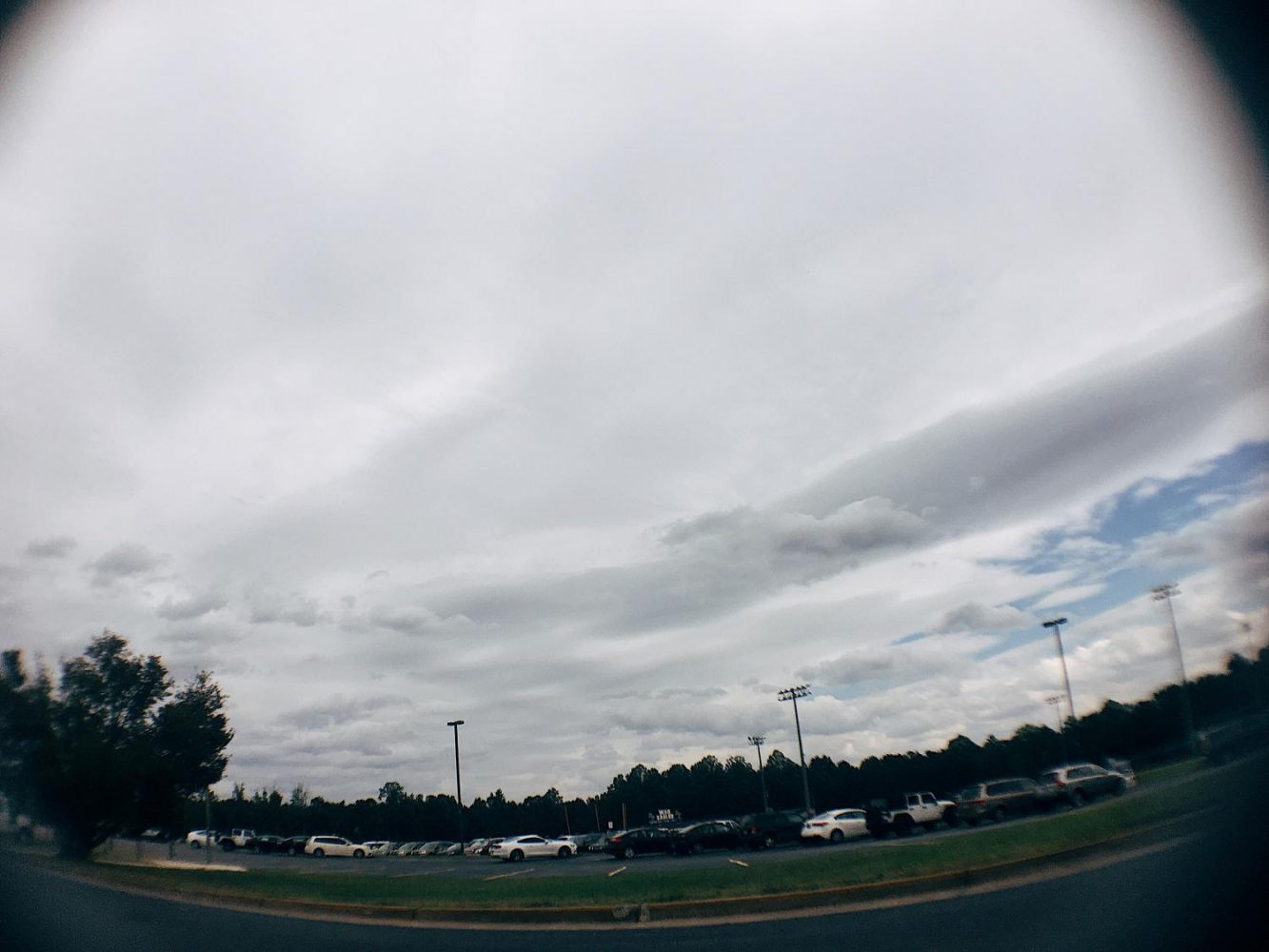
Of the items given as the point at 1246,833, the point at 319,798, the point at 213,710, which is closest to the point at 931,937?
the point at 1246,833

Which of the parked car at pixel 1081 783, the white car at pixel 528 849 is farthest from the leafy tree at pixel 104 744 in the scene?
the parked car at pixel 1081 783

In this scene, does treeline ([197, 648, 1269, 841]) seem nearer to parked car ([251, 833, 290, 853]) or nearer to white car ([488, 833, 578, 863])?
parked car ([251, 833, 290, 853])

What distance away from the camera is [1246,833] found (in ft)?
36.6

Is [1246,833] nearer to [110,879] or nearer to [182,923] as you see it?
[182,923]

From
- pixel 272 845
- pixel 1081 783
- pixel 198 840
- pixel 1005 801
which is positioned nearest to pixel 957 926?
pixel 1005 801

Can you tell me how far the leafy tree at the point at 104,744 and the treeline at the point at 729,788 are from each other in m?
10.7

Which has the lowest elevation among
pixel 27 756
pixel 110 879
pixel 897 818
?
pixel 897 818

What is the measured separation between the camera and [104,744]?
31.7m

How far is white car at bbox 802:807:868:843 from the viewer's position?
112ft

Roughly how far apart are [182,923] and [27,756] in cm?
1582

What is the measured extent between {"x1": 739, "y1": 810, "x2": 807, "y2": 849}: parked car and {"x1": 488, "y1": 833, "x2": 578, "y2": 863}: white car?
456 inches

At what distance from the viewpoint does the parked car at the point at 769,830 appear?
36500 millimetres

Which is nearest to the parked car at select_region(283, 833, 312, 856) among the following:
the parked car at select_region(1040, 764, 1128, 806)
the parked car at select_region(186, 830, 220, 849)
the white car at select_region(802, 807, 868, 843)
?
the parked car at select_region(186, 830, 220, 849)

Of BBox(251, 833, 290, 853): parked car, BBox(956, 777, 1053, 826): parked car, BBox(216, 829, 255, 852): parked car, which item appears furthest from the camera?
BBox(216, 829, 255, 852): parked car
